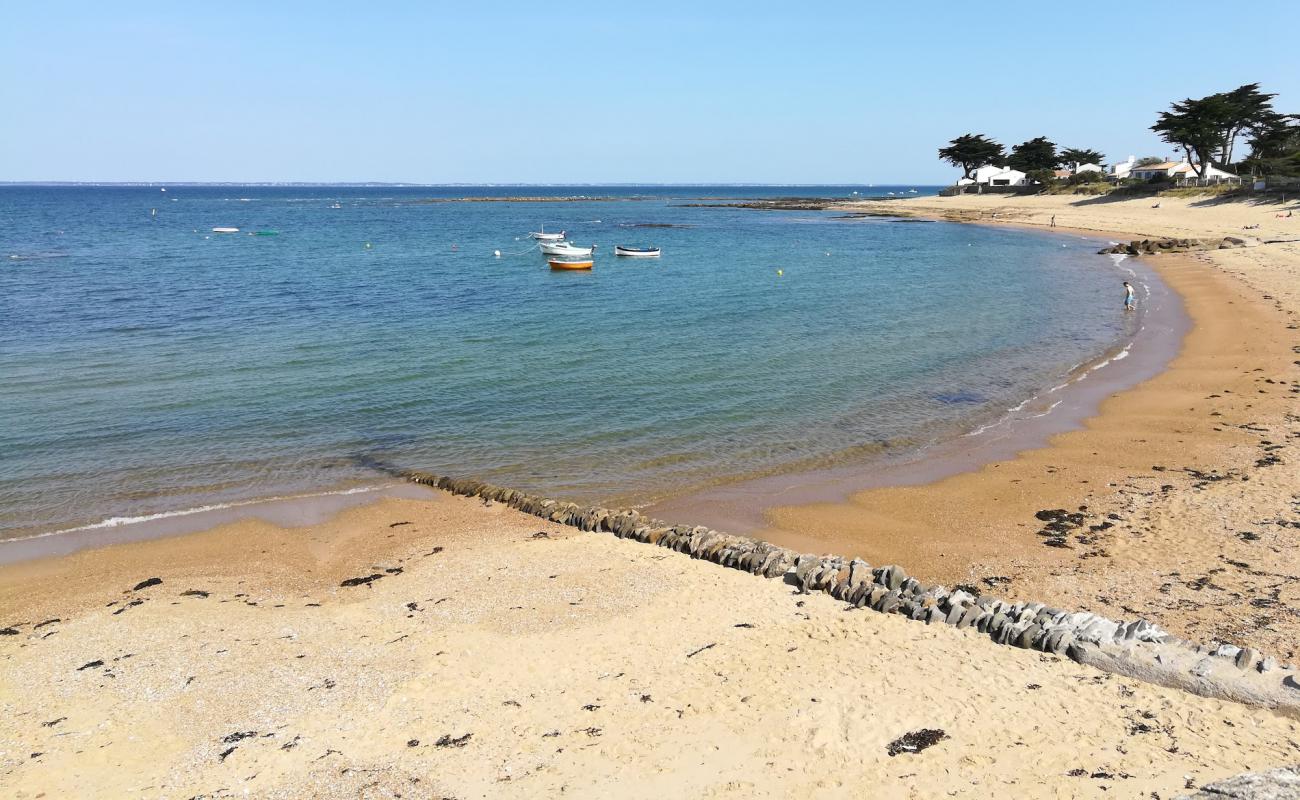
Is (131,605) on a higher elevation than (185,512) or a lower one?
lower

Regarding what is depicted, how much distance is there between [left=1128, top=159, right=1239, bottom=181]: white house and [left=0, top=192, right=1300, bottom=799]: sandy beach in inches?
3397

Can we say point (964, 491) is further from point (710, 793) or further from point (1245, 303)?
point (1245, 303)

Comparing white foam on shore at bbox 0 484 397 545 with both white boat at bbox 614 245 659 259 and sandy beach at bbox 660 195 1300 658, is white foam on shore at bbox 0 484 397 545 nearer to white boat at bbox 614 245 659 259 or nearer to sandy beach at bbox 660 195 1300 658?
sandy beach at bbox 660 195 1300 658

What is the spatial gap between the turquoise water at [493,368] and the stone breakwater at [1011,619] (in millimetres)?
3262

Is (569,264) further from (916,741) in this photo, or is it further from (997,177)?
(997,177)

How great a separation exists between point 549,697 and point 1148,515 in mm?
12062

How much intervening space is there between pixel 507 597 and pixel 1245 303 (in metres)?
38.3

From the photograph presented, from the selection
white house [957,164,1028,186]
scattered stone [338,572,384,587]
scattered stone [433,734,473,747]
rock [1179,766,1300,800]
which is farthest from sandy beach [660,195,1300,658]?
white house [957,164,1028,186]

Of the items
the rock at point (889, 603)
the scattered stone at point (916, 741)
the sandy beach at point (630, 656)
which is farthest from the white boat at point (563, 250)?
the scattered stone at point (916, 741)

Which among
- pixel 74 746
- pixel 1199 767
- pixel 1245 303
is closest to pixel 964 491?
pixel 1199 767

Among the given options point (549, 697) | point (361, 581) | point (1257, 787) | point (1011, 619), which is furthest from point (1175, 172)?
point (549, 697)

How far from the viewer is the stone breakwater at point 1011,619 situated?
9.13 m

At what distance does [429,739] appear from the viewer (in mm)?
9062

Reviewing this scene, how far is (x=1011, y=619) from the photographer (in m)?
10.8
